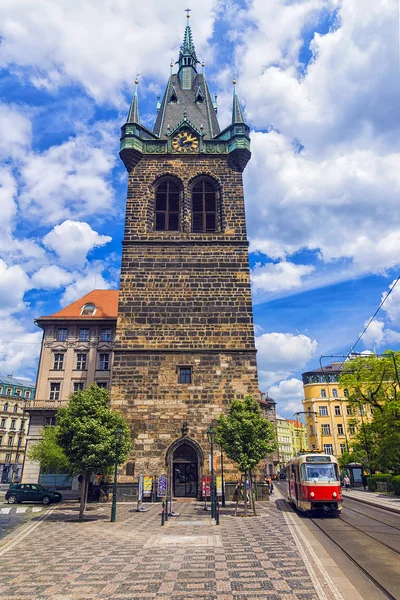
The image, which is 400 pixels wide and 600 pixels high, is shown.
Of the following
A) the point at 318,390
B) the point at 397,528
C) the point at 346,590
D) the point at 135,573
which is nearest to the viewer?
the point at 346,590

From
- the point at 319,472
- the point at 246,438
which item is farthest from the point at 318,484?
the point at 246,438

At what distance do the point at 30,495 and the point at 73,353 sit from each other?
1572 cm

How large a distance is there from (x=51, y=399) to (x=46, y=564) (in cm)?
3014

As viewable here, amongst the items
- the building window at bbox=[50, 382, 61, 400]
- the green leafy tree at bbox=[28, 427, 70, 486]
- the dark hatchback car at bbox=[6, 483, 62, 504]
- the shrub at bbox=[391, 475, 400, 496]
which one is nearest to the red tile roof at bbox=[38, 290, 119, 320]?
the building window at bbox=[50, 382, 61, 400]

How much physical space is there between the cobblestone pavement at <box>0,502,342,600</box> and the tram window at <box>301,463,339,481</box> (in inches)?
114

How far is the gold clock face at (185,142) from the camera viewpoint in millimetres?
31625

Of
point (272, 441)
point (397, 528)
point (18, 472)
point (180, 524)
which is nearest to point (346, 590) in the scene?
point (397, 528)

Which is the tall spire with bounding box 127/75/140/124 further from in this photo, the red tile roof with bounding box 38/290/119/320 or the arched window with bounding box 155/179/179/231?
the red tile roof with bounding box 38/290/119/320

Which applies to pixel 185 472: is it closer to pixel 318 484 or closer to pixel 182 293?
pixel 318 484

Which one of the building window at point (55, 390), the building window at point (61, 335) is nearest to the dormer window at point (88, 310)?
the building window at point (61, 335)

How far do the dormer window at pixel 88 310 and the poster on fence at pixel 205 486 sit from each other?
73.5 ft

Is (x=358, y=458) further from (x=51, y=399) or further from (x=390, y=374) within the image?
(x=51, y=399)

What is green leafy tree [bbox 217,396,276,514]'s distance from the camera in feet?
62.0

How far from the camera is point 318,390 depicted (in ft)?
242
